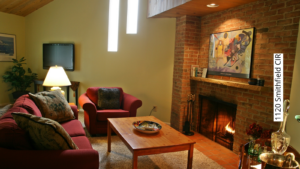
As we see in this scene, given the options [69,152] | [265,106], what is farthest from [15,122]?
[265,106]

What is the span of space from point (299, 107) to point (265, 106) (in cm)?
66

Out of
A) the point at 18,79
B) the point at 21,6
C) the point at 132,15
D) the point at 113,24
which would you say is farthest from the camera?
the point at 18,79

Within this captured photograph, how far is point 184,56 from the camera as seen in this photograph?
428 centimetres

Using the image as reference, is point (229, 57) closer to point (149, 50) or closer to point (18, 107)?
point (149, 50)

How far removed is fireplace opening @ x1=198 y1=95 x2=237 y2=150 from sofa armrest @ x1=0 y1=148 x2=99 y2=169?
8.57ft

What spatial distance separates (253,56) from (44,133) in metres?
2.86

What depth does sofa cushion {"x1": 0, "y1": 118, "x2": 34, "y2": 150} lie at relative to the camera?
1576mm

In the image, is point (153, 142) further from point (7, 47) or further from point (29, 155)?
point (7, 47)

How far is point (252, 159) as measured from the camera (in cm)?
Answer: 140

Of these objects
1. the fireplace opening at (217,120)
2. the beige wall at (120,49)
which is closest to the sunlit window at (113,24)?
the beige wall at (120,49)

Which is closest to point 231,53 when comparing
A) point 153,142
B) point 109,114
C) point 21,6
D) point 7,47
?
point 153,142

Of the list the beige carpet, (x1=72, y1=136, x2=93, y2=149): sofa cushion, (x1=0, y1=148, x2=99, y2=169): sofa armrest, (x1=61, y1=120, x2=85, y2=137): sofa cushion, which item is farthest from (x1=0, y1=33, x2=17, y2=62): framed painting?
(x1=0, y1=148, x2=99, y2=169): sofa armrest

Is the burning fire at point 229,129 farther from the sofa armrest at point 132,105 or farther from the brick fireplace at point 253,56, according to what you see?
the sofa armrest at point 132,105

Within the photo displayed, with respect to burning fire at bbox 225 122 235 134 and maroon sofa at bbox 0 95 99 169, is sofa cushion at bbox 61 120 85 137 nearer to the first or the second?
maroon sofa at bbox 0 95 99 169
